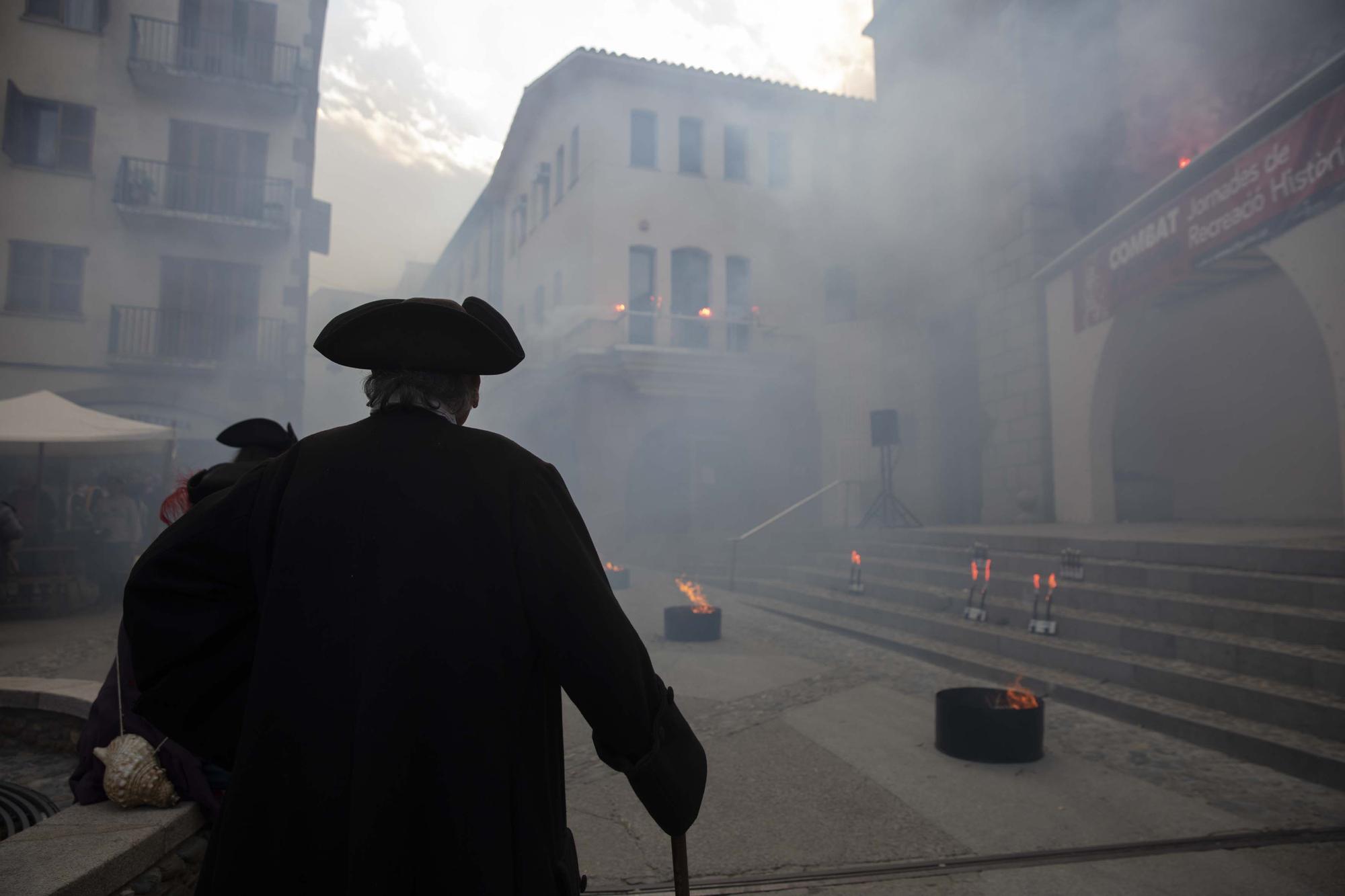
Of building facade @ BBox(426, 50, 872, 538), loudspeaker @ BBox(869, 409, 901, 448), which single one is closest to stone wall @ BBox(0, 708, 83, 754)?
loudspeaker @ BBox(869, 409, 901, 448)

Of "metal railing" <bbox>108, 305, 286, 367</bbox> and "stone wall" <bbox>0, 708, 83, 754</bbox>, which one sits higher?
"metal railing" <bbox>108, 305, 286, 367</bbox>

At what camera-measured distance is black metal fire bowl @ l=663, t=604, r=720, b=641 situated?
7453 millimetres

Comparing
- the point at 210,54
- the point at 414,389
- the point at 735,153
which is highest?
the point at 210,54

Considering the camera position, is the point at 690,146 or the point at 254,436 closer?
the point at 254,436

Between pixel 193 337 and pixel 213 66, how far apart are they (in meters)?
5.36

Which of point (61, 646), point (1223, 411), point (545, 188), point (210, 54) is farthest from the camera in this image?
point (545, 188)

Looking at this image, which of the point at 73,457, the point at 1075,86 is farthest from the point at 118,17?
the point at 1075,86

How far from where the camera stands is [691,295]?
16.4 meters

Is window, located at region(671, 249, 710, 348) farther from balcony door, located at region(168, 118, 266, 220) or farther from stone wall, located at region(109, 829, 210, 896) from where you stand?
stone wall, located at region(109, 829, 210, 896)

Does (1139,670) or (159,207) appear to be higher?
(159,207)

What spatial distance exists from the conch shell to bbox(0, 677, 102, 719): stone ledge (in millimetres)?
1619

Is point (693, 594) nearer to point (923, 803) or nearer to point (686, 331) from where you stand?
point (923, 803)

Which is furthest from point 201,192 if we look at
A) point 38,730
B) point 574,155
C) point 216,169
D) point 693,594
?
point 38,730

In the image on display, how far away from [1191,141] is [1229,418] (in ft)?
10.9
